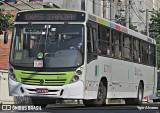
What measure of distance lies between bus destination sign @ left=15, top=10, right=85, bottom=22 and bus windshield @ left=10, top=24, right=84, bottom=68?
0.28 meters

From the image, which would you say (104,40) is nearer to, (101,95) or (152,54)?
(101,95)

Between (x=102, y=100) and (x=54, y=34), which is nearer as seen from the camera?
(x=54, y=34)

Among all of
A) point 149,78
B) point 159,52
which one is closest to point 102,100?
point 149,78

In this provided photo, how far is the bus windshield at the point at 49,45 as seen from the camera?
1600 cm

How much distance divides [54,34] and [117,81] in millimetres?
4457

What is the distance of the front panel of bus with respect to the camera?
52.2ft

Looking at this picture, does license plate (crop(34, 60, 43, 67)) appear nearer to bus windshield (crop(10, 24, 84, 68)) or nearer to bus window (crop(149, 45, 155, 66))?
bus windshield (crop(10, 24, 84, 68))

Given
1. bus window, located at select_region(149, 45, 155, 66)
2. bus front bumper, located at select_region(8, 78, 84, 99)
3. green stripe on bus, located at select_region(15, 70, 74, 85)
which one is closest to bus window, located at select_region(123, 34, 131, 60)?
bus window, located at select_region(149, 45, 155, 66)

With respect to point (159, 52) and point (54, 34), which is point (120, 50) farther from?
point (159, 52)

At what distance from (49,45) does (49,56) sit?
0.39 meters

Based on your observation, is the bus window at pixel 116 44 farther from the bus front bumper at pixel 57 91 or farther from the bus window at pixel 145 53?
the bus window at pixel 145 53

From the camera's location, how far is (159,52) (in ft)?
186

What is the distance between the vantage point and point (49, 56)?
52.7 ft

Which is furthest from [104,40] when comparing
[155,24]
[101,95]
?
[155,24]
